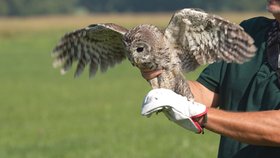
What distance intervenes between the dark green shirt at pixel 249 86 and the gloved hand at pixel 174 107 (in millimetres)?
504

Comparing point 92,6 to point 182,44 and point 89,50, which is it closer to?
point 89,50

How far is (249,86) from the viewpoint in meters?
5.72

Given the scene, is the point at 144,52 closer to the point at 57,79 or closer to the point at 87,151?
the point at 87,151

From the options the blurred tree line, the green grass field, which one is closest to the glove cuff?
the green grass field

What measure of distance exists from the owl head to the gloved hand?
37 centimetres

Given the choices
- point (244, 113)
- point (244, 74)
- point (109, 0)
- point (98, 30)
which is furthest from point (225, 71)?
point (109, 0)

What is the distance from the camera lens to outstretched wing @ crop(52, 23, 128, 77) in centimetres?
652

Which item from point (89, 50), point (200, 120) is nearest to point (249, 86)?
point (200, 120)

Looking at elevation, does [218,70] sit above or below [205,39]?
below

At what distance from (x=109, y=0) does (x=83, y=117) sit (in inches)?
4783

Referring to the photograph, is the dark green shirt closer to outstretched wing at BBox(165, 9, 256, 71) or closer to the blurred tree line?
outstretched wing at BBox(165, 9, 256, 71)

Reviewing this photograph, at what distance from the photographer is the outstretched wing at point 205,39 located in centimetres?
557

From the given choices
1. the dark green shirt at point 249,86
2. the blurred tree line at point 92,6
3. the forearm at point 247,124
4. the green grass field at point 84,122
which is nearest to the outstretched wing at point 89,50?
the dark green shirt at point 249,86

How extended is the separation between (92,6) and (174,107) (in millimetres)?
140257
